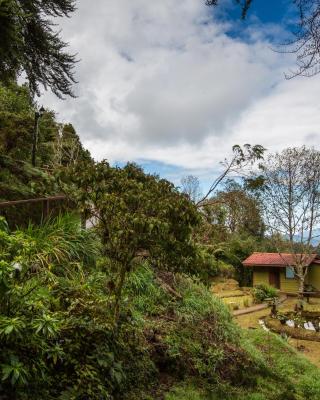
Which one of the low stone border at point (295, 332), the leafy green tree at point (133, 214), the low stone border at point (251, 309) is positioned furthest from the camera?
the low stone border at point (251, 309)

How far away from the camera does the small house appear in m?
35.2

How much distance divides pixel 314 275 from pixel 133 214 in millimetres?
34988

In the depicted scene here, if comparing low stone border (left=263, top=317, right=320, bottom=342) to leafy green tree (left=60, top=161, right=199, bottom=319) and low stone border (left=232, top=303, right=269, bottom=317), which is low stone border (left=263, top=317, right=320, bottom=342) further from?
leafy green tree (left=60, top=161, right=199, bottom=319)

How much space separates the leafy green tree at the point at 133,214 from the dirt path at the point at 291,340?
26.6 feet

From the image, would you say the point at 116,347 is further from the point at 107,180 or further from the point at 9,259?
the point at 107,180

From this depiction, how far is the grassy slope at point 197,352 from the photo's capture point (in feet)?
18.7

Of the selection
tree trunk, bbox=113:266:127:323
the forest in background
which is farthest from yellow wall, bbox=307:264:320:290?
tree trunk, bbox=113:266:127:323

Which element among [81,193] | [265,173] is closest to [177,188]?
[81,193]

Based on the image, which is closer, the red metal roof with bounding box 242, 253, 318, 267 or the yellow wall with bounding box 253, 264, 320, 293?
the red metal roof with bounding box 242, 253, 318, 267

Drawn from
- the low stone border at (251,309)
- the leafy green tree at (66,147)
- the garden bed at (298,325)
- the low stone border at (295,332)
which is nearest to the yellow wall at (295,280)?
the low stone border at (251,309)

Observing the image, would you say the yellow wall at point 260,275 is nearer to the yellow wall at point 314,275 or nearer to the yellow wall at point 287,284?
the yellow wall at point 287,284

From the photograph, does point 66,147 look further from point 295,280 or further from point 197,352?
point 197,352

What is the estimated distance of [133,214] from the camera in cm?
451

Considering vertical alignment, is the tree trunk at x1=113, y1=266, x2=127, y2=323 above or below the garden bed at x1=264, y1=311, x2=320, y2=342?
above
